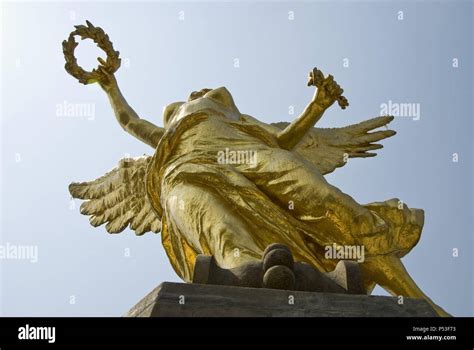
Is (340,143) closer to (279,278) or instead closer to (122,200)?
(122,200)

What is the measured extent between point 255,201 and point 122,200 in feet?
11.3

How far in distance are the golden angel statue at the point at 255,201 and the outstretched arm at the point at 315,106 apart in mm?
11

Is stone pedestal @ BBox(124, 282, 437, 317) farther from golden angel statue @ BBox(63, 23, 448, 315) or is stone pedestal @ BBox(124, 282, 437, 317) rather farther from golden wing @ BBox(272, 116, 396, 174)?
golden wing @ BBox(272, 116, 396, 174)

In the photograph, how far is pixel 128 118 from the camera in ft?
33.4

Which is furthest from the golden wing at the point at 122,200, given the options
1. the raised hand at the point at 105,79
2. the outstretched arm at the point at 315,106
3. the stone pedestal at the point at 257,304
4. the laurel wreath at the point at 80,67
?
the stone pedestal at the point at 257,304

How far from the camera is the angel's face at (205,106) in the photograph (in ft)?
29.6

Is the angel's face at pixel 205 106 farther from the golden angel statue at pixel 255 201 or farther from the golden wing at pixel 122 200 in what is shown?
the golden wing at pixel 122 200

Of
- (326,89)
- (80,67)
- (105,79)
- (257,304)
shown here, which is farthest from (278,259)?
(80,67)

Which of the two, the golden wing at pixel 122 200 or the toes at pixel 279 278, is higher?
the golden wing at pixel 122 200

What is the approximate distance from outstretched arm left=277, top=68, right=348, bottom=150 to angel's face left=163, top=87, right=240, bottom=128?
0.63 m

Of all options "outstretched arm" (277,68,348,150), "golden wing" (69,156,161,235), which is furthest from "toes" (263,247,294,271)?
"golden wing" (69,156,161,235)
